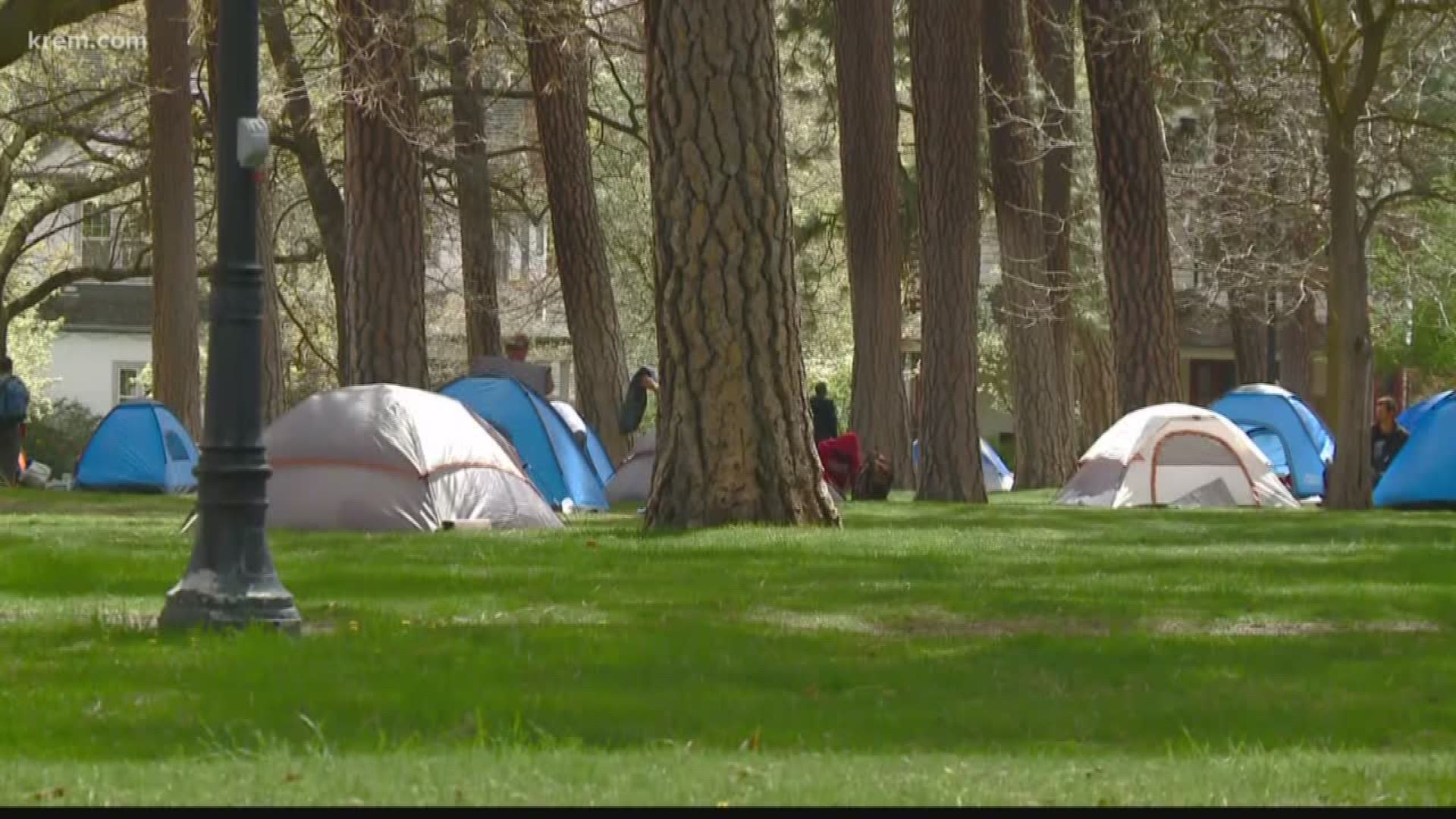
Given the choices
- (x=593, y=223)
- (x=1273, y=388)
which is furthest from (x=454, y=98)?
(x=1273, y=388)

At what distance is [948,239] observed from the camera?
29344mm

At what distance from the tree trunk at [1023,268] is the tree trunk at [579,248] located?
5.51 m

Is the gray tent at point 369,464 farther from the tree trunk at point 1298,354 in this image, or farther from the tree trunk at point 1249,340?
the tree trunk at point 1298,354

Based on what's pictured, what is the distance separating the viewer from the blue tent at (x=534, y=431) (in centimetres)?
2594

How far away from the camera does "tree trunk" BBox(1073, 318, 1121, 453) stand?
132 feet

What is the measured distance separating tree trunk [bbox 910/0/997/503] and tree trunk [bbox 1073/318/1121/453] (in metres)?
10.6

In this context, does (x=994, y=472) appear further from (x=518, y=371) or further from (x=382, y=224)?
(x=382, y=224)

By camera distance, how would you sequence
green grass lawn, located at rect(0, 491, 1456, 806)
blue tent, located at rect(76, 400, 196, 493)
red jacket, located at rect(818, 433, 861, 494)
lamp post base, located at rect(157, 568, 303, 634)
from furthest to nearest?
blue tent, located at rect(76, 400, 196, 493), red jacket, located at rect(818, 433, 861, 494), lamp post base, located at rect(157, 568, 303, 634), green grass lawn, located at rect(0, 491, 1456, 806)

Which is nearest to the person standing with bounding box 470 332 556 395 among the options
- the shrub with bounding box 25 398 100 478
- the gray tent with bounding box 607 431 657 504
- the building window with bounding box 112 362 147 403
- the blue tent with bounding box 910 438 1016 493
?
the gray tent with bounding box 607 431 657 504

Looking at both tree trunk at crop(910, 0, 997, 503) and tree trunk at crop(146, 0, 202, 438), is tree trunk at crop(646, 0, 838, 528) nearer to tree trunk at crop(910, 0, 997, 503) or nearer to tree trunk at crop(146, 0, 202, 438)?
tree trunk at crop(910, 0, 997, 503)

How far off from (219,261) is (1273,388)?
1014 inches

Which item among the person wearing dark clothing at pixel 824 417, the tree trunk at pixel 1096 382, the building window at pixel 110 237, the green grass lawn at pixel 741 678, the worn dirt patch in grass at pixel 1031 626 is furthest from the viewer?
the building window at pixel 110 237

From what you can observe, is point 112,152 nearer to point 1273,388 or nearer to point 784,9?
point 784,9

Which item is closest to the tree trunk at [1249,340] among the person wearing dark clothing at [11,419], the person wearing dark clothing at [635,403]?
the person wearing dark clothing at [635,403]
